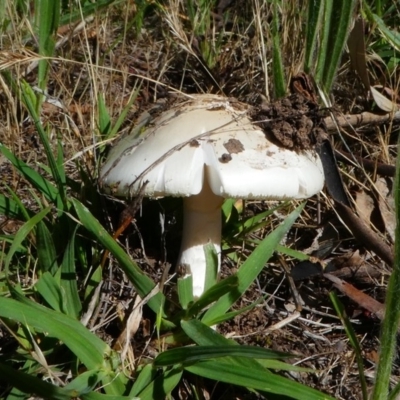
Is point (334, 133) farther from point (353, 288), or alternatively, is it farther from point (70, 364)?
point (70, 364)

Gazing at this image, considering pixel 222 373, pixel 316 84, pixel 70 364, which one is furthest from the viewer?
pixel 316 84

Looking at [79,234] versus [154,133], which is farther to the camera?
[79,234]

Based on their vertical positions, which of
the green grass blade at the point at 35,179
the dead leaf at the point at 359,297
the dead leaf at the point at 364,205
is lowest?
the dead leaf at the point at 359,297

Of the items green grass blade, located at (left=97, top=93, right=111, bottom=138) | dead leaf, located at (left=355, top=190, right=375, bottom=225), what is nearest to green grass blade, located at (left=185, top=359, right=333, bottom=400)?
dead leaf, located at (left=355, top=190, right=375, bottom=225)

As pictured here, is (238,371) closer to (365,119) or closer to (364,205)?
(364,205)

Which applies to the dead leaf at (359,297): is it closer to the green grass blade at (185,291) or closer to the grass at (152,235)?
the grass at (152,235)

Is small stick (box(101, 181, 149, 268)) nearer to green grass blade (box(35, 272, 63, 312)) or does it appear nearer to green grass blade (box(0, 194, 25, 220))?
green grass blade (box(35, 272, 63, 312))

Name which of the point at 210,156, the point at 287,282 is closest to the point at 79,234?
the point at 210,156

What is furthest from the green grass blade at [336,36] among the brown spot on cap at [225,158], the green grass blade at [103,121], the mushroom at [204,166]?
the brown spot on cap at [225,158]
